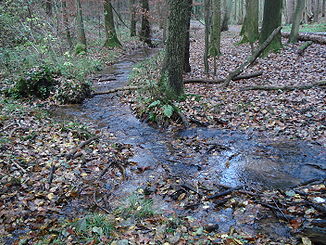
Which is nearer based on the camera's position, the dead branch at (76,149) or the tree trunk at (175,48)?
the dead branch at (76,149)

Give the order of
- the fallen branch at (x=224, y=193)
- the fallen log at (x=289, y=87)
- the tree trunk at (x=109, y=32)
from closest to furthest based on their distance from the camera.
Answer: the fallen branch at (x=224, y=193)
the fallen log at (x=289, y=87)
the tree trunk at (x=109, y=32)

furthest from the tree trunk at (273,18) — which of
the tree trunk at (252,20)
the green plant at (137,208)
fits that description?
the green plant at (137,208)

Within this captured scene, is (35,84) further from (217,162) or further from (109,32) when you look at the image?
(109,32)

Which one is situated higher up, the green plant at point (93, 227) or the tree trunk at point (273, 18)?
the tree trunk at point (273, 18)

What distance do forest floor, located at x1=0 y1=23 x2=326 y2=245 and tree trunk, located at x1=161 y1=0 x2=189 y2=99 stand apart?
0.72 m

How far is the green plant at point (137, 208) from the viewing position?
13.7 ft

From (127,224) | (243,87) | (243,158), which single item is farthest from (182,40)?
(127,224)

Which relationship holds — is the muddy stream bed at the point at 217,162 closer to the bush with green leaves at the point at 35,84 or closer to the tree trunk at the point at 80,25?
the bush with green leaves at the point at 35,84

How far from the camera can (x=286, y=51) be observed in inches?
522

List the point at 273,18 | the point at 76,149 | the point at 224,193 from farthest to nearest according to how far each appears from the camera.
Result: the point at 273,18
the point at 76,149
the point at 224,193

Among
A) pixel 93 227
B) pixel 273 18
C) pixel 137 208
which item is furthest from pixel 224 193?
pixel 273 18

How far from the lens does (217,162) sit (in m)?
5.73

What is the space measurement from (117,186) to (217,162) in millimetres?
2030

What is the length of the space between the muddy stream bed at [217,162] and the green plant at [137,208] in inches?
7.4
